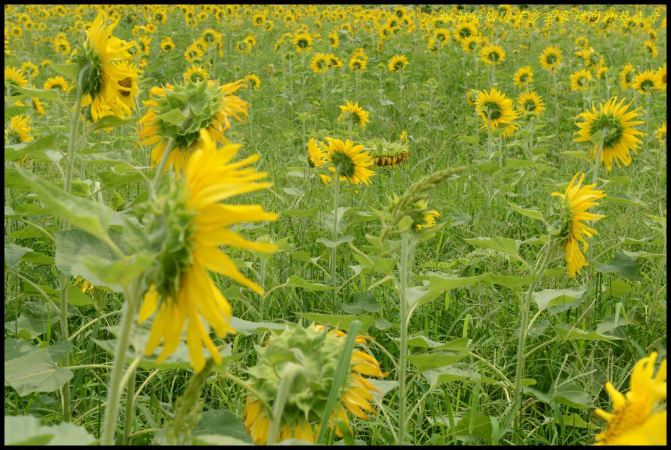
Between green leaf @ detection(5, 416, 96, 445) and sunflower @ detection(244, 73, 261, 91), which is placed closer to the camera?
green leaf @ detection(5, 416, 96, 445)

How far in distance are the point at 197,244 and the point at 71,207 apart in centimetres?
16

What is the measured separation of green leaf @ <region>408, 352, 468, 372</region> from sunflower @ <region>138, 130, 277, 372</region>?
623mm

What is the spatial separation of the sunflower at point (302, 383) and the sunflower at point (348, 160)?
1394mm

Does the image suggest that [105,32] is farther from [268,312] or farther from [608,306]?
[608,306]

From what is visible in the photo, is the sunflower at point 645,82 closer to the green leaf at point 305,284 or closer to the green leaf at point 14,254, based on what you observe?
the green leaf at point 305,284

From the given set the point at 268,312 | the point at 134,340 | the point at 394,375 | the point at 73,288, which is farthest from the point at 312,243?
the point at 134,340

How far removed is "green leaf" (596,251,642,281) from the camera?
1.92m

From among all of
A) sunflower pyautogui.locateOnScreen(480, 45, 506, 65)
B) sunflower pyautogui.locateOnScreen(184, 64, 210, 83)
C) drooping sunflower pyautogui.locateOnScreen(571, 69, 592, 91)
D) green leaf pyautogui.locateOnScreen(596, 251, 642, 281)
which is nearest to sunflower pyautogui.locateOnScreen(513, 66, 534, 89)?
sunflower pyautogui.locateOnScreen(480, 45, 506, 65)

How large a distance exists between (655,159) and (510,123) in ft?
2.70

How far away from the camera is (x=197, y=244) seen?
69cm

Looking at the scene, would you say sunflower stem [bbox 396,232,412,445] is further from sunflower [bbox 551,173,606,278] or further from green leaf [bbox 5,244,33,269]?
green leaf [bbox 5,244,33,269]

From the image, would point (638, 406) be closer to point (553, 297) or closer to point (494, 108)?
point (553, 297)

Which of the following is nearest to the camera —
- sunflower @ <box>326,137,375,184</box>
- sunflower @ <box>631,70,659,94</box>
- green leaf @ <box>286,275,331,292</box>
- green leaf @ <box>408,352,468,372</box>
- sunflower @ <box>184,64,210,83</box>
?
green leaf @ <box>408,352,468,372</box>

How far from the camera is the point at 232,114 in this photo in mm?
1399
